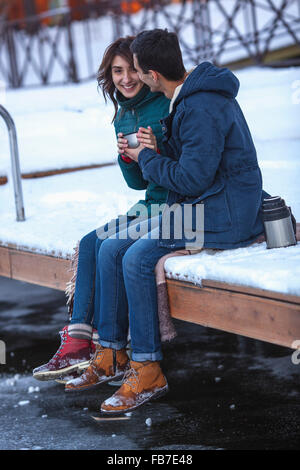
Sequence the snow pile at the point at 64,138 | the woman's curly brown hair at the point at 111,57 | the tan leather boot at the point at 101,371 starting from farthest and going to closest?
the snow pile at the point at 64,138 < the woman's curly brown hair at the point at 111,57 < the tan leather boot at the point at 101,371

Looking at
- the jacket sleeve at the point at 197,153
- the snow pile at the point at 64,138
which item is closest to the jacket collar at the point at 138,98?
the jacket sleeve at the point at 197,153

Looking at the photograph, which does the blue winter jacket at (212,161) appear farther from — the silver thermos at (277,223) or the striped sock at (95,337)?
the striped sock at (95,337)

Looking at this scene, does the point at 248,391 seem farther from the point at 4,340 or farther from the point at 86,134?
the point at 86,134

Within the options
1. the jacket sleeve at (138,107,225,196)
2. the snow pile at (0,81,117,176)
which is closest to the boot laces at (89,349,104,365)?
the jacket sleeve at (138,107,225,196)

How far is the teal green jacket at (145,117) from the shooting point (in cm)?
296

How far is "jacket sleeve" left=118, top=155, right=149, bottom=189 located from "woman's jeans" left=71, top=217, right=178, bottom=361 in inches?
6.6

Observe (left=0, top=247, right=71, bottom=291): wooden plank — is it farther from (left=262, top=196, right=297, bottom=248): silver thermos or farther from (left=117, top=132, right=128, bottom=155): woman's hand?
(left=262, top=196, right=297, bottom=248): silver thermos

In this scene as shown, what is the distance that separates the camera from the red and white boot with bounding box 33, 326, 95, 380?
2.88 meters

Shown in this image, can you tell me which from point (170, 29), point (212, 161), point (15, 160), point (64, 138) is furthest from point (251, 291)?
point (170, 29)

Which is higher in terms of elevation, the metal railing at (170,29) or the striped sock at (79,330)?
the metal railing at (170,29)

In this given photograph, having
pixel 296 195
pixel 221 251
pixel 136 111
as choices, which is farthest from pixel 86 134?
pixel 221 251

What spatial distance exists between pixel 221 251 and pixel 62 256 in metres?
0.85

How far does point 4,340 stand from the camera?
411cm

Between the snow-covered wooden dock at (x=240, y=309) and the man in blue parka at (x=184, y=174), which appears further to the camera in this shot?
the man in blue parka at (x=184, y=174)
